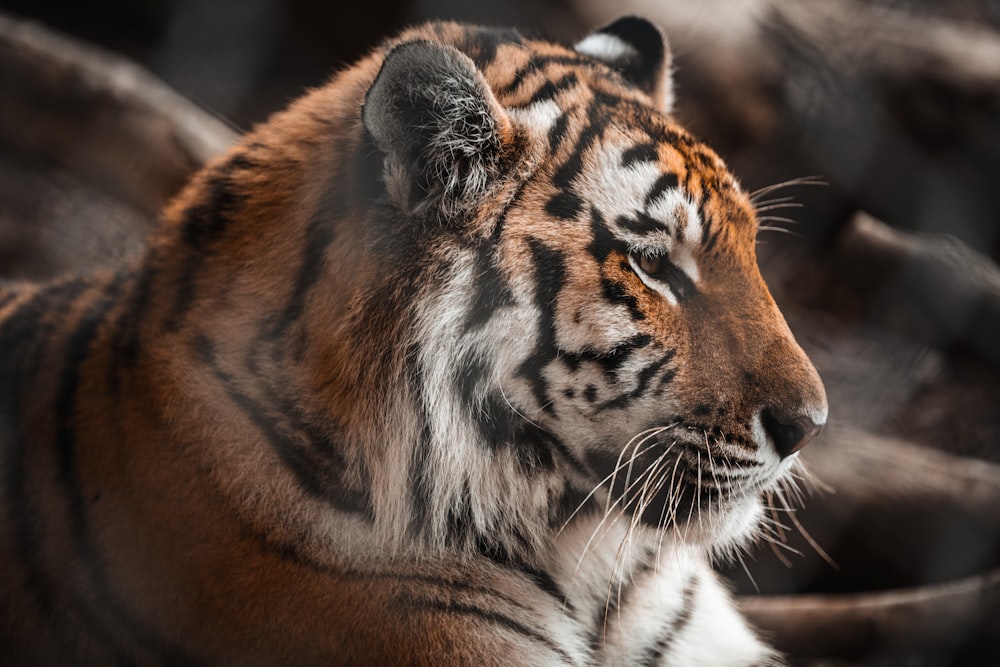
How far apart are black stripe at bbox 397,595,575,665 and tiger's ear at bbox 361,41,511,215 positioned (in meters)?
0.49

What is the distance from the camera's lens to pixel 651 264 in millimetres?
1203

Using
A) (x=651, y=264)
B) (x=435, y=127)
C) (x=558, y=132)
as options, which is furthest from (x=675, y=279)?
(x=435, y=127)

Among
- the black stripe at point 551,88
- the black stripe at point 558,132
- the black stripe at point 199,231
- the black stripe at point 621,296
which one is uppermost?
the black stripe at point 551,88

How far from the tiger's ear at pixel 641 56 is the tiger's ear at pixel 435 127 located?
1.32 feet

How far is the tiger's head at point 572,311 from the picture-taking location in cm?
115

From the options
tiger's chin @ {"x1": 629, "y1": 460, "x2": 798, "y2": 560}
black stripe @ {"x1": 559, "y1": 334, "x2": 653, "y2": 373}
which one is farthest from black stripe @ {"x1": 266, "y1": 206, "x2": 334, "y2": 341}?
tiger's chin @ {"x1": 629, "y1": 460, "x2": 798, "y2": 560}

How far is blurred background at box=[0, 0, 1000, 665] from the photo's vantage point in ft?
6.64

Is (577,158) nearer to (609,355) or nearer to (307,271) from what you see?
(609,355)

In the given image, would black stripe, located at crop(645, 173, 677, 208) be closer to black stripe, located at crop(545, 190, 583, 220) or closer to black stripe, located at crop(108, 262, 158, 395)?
black stripe, located at crop(545, 190, 583, 220)

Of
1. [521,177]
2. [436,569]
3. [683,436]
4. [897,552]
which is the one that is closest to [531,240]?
[521,177]

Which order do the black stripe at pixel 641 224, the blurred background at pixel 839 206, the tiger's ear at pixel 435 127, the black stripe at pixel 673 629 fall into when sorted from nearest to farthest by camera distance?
the tiger's ear at pixel 435 127 → the black stripe at pixel 641 224 → the black stripe at pixel 673 629 → the blurred background at pixel 839 206

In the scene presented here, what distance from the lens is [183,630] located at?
1.18 meters

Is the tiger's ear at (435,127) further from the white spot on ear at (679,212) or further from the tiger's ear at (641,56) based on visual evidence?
the tiger's ear at (641,56)

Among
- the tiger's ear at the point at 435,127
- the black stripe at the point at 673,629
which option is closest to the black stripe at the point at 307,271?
the tiger's ear at the point at 435,127
